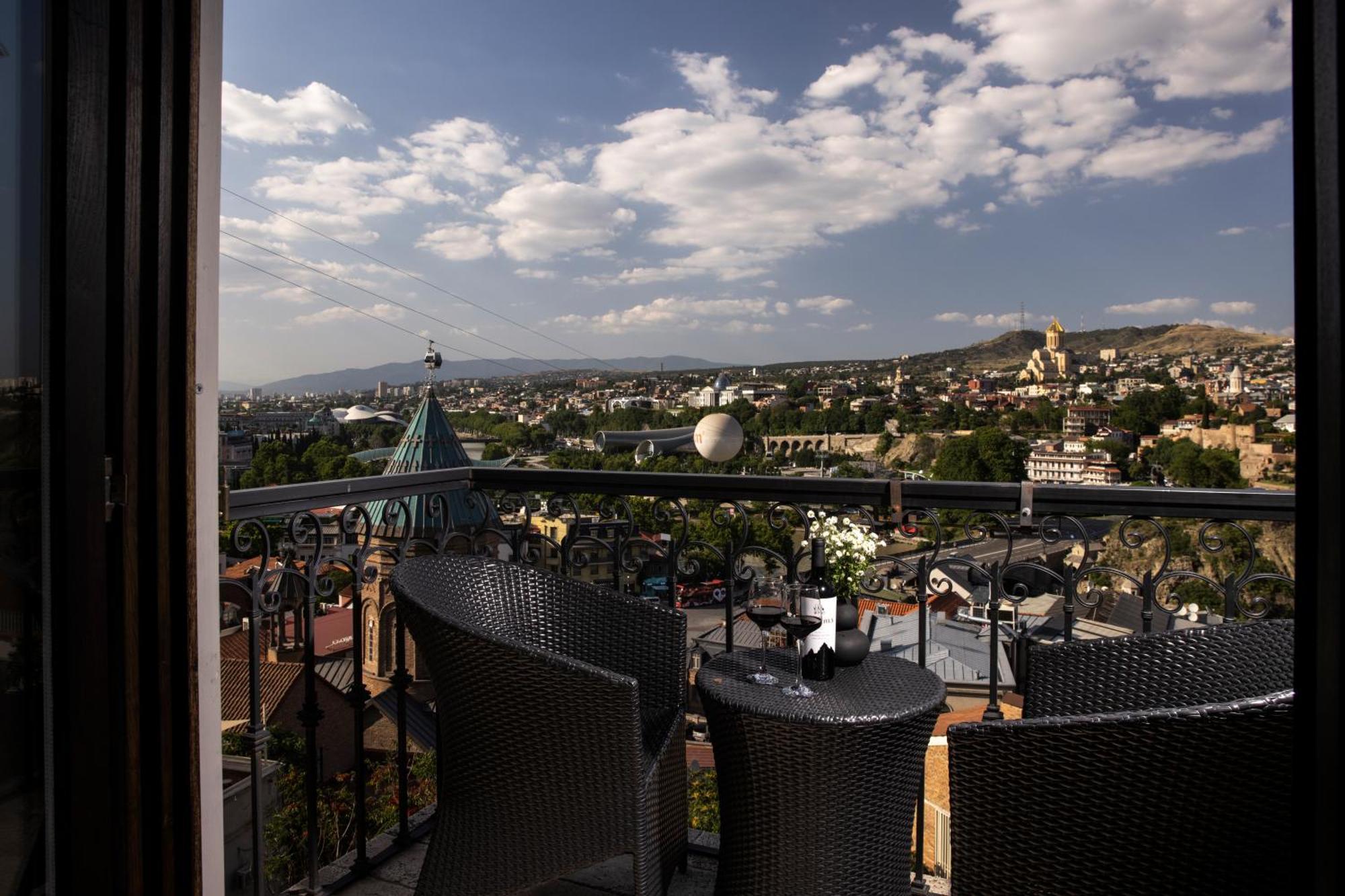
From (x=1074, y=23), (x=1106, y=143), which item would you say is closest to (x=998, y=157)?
(x=1106, y=143)

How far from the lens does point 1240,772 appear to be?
1161 millimetres

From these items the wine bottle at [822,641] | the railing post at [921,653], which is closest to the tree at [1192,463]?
the railing post at [921,653]

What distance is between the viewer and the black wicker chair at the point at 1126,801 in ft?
3.80

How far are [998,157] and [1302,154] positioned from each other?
2394 cm

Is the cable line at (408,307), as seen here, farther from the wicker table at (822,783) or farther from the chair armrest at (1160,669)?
the chair armrest at (1160,669)

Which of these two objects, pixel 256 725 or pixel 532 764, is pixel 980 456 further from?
pixel 256 725

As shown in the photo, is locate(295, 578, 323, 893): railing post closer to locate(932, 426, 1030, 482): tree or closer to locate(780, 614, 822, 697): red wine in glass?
locate(780, 614, 822, 697): red wine in glass

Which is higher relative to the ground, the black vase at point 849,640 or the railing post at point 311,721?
the black vase at point 849,640

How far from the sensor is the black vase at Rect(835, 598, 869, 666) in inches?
76.5

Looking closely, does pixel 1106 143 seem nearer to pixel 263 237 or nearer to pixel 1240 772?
pixel 263 237

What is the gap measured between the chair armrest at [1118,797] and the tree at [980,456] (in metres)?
2.38

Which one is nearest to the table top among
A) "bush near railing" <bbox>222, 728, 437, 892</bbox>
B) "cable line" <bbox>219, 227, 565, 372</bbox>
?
"bush near railing" <bbox>222, 728, 437, 892</bbox>

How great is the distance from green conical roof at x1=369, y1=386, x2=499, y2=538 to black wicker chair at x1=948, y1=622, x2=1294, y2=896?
179 centimetres

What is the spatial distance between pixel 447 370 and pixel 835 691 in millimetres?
4846
